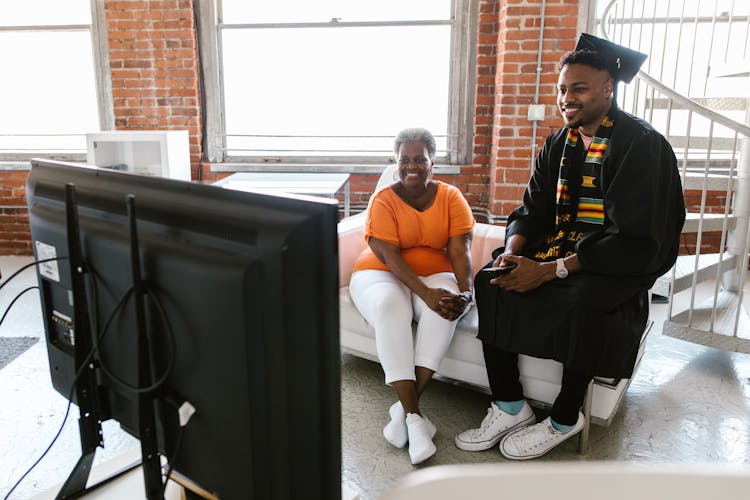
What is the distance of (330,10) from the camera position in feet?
13.8

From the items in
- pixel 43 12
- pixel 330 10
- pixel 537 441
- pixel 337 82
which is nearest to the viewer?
pixel 537 441

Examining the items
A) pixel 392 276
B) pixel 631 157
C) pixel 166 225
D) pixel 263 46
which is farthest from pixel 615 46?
pixel 263 46

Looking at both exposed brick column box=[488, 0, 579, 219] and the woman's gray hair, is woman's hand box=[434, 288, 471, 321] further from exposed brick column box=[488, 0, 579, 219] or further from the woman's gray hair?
exposed brick column box=[488, 0, 579, 219]

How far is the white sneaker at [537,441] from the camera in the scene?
2.02 meters

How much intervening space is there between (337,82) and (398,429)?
2962mm

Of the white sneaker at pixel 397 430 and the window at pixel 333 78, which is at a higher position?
the window at pixel 333 78

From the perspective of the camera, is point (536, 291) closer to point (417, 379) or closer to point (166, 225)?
point (417, 379)

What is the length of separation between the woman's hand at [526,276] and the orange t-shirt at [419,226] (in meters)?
0.42

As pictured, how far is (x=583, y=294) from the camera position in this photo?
74.7 inches

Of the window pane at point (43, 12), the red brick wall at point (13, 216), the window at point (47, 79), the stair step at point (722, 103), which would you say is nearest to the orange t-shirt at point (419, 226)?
the stair step at point (722, 103)

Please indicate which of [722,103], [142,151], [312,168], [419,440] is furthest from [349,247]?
[722,103]

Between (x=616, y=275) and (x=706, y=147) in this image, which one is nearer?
(x=616, y=275)

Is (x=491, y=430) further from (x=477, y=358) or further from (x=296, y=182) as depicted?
(x=296, y=182)

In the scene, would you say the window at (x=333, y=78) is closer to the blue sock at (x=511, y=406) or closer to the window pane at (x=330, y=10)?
the window pane at (x=330, y=10)
